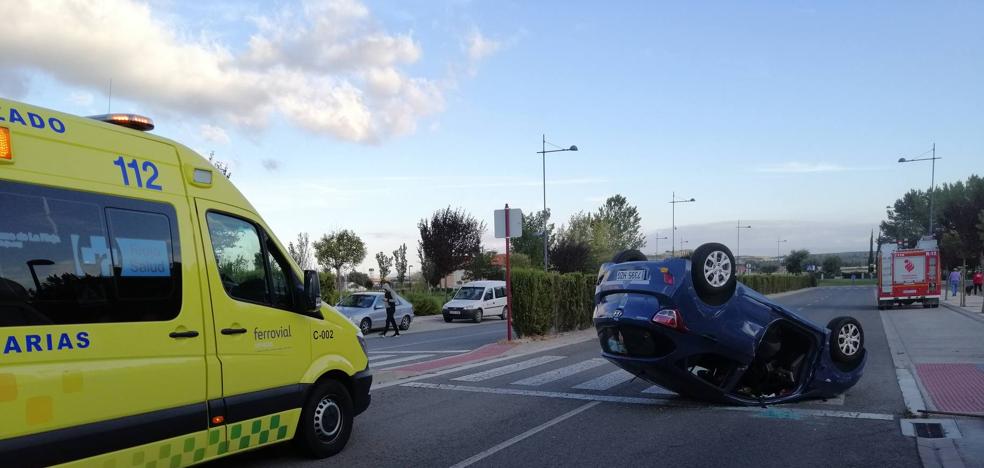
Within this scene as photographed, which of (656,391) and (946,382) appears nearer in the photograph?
(656,391)

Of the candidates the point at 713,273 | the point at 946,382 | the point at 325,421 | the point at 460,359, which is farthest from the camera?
the point at 460,359

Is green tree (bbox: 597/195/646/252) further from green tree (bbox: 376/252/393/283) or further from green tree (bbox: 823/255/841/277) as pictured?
green tree (bbox: 823/255/841/277)

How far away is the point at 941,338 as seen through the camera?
55.8ft

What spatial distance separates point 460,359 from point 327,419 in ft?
24.9

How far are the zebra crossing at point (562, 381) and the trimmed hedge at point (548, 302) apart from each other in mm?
4575

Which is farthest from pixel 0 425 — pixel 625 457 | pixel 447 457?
pixel 625 457

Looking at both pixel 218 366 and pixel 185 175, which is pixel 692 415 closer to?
pixel 218 366

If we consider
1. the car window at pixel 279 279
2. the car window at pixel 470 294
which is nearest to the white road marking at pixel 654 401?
the car window at pixel 279 279

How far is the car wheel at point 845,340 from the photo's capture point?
841cm

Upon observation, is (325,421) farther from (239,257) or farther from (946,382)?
(946,382)

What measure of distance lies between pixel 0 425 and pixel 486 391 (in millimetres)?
6606

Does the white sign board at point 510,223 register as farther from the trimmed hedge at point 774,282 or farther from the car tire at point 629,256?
the trimmed hedge at point 774,282

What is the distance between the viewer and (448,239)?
1697 inches

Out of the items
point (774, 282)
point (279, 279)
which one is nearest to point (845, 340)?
point (279, 279)
